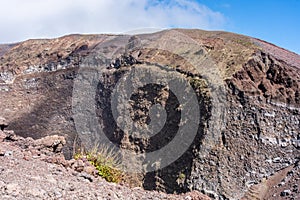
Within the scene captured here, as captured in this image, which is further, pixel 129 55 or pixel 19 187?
pixel 129 55

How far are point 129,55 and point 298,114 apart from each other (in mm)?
7595

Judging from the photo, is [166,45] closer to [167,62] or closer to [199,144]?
[167,62]

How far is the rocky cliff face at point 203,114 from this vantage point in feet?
42.2

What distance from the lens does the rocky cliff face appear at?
42.2 ft

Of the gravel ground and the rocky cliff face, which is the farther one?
the rocky cliff face

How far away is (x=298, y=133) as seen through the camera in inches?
555

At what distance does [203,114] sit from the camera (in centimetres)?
1326

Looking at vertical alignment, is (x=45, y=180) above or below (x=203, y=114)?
below

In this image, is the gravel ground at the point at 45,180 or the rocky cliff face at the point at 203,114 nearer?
the gravel ground at the point at 45,180

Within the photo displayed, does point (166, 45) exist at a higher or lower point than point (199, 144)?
higher

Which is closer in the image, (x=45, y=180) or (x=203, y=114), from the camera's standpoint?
(x=45, y=180)

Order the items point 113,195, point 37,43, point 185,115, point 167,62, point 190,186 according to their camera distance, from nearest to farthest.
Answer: point 113,195 → point 190,186 → point 185,115 → point 167,62 → point 37,43

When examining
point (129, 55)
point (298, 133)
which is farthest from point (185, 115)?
point (129, 55)

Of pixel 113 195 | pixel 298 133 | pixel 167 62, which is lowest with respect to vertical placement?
pixel 113 195
